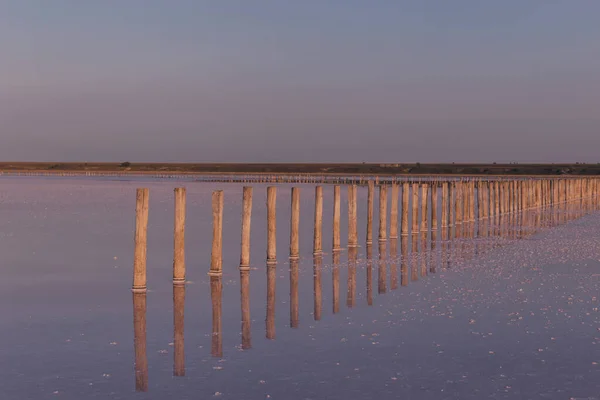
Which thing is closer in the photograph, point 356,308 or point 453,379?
point 453,379

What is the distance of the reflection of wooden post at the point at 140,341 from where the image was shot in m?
8.85

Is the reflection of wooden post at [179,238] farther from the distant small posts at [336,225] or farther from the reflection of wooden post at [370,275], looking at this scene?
the distant small posts at [336,225]

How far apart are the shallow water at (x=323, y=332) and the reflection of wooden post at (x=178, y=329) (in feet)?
0.31

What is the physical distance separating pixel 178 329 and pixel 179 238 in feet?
14.4

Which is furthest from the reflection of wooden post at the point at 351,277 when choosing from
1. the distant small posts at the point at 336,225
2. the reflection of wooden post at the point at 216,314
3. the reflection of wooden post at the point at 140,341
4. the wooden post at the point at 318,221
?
the reflection of wooden post at the point at 140,341

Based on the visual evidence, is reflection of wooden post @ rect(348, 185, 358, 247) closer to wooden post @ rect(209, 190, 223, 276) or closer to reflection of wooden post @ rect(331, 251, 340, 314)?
reflection of wooden post @ rect(331, 251, 340, 314)

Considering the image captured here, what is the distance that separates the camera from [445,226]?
3083 cm

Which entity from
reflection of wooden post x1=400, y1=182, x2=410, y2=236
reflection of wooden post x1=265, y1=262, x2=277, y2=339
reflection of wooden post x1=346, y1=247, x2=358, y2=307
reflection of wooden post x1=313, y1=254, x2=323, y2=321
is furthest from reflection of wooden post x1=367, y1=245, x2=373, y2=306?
reflection of wooden post x1=400, y1=182, x2=410, y2=236

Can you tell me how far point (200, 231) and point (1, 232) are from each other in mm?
6711

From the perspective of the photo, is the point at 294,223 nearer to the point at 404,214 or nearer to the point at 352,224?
the point at 352,224

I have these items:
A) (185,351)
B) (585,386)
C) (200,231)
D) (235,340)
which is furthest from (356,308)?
(200,231)

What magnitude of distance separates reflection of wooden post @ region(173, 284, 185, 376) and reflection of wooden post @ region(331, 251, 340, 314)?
243cm

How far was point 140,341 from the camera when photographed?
1077 centimetres

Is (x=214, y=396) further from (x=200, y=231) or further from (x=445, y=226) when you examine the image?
(x=445, y=226)
